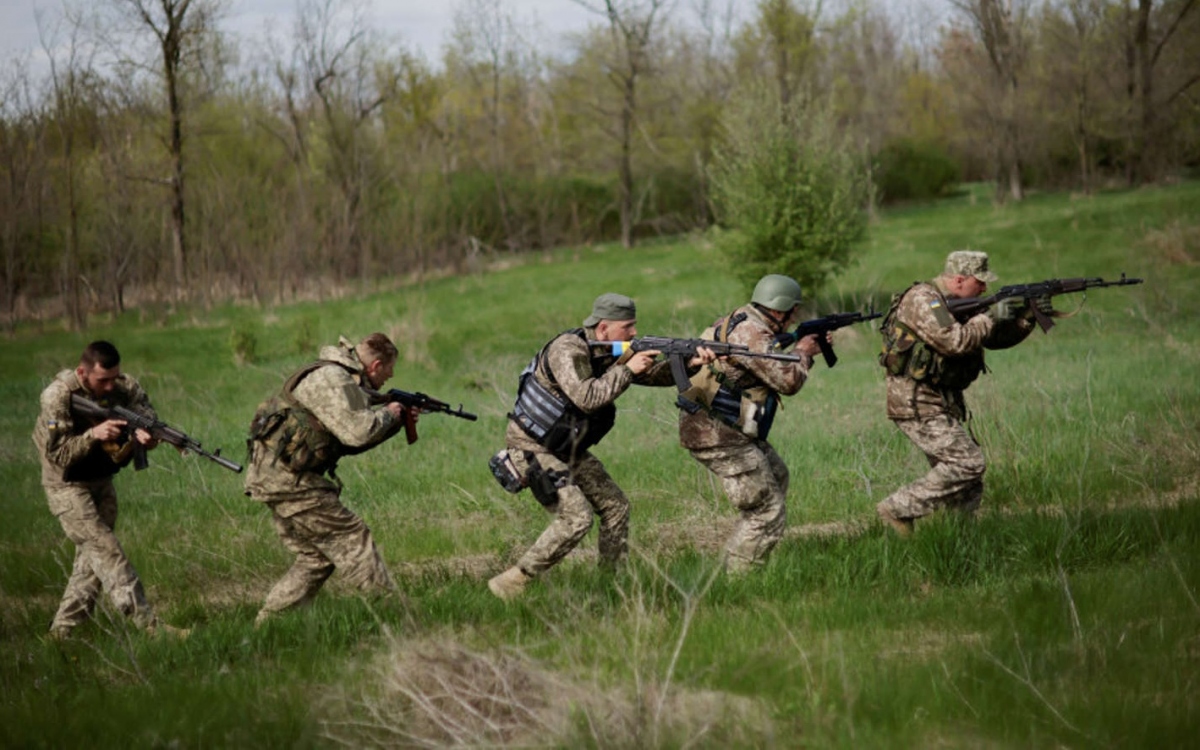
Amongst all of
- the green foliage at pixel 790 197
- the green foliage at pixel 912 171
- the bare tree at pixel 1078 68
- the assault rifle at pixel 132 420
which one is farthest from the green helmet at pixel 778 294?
the green foliage at pixel 912 171

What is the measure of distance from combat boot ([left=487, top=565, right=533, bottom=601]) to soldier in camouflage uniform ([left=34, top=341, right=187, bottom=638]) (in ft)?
6.78

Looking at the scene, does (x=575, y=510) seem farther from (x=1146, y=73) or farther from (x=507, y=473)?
(x=1146, y=73)

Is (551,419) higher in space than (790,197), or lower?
lower

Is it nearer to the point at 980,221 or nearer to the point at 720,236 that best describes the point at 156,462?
the point at 720,236

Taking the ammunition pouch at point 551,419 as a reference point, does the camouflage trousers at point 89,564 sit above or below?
below

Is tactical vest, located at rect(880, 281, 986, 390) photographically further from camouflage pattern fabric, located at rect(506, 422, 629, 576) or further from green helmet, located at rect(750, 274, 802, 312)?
camouflage pattern fabric, located at rect(506, 422, 629, 576)

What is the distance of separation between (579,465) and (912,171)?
40.4m

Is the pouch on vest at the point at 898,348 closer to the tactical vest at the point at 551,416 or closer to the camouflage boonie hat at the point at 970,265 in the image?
the camouflage boonie hat at the point at 970,265

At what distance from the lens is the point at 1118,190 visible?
3488 centimetres

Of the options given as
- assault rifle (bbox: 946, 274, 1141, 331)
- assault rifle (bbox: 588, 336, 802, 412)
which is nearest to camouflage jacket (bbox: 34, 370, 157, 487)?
assault rifle (bbox: 588, 336, 802, 412)

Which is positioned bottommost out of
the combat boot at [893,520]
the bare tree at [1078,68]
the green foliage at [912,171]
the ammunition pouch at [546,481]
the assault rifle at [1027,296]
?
the combat boot at [893,520]

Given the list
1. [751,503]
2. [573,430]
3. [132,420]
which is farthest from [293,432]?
[751,503]

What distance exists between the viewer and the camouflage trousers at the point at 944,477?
7.32 m

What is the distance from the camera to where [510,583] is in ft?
21.2
